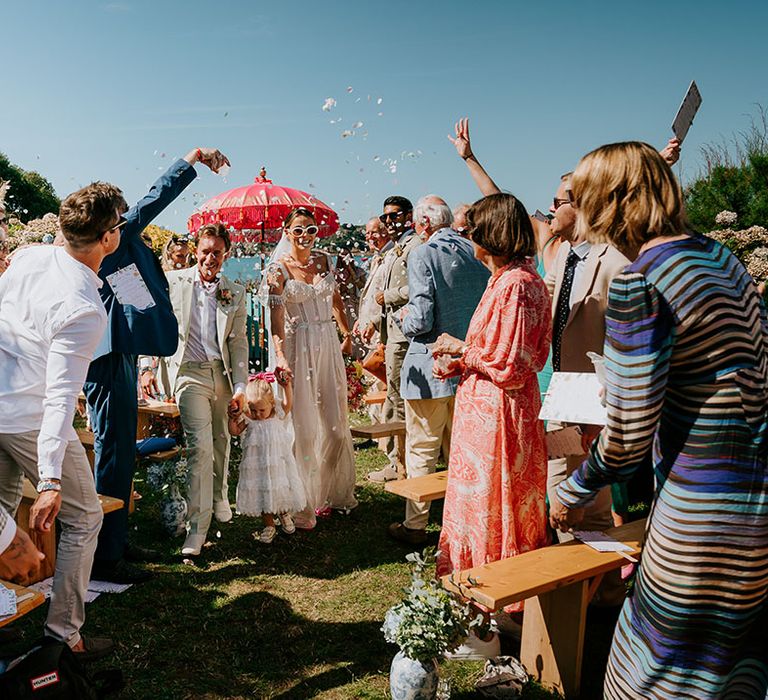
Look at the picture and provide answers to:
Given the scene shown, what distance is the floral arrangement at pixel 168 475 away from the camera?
518 centimetres

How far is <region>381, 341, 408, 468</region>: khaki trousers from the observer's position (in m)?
6.48

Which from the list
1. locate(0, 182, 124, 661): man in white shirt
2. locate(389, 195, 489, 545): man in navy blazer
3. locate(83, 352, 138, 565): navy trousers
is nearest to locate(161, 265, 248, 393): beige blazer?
locate(83, 352, 138, 565): navy trousers

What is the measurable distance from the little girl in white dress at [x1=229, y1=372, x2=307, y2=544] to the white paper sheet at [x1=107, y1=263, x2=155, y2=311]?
1080mm

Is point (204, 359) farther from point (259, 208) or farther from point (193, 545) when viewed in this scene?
point (259, 208)

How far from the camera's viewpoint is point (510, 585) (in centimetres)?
285

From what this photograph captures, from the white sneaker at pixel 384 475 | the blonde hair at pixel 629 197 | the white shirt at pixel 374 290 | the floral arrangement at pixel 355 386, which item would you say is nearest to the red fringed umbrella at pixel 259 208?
the white shirt at pixel 374 290

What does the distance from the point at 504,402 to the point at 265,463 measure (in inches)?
86.8

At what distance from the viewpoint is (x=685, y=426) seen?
6.06ft

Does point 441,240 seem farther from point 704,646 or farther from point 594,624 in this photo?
point 704,646

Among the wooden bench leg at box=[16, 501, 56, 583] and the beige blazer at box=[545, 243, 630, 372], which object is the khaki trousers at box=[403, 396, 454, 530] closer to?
the beige blazer at box=[545, 243, 630, 372]

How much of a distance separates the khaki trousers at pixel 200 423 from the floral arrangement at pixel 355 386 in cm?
274

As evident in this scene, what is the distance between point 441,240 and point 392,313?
1.78m

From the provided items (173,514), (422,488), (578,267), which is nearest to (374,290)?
(173,514)

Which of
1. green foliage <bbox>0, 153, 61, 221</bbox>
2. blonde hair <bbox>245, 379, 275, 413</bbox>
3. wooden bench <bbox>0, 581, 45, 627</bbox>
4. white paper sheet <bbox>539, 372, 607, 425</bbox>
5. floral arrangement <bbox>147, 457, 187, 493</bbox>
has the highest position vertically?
green foliage <bbox>0, 153, 61, 221</bbox>
